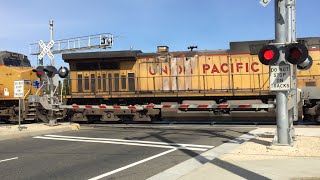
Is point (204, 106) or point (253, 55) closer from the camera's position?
point (204, 106)

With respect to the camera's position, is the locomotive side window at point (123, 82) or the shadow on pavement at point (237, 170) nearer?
the shadow on pavement at point (237, 170)

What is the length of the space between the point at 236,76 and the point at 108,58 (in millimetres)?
6943

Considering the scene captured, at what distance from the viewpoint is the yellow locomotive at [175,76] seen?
19078mm

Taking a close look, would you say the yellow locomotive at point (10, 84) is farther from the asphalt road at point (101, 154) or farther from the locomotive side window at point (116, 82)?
the asphalt road at point (101, 154)

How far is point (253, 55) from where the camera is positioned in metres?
19.2

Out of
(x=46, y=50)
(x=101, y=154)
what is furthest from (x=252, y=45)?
(x=46, y=50)

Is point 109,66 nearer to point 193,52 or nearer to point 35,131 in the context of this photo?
point 193,52

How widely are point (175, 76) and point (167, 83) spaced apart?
566 millimetres

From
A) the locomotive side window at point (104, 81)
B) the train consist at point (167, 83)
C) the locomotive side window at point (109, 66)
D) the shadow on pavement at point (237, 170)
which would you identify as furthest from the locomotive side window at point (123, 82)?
the shadow on pavement at point (237, 170)

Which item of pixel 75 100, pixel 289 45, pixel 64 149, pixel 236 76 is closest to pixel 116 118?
Answer: pixel 75 100

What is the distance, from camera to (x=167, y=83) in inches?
803

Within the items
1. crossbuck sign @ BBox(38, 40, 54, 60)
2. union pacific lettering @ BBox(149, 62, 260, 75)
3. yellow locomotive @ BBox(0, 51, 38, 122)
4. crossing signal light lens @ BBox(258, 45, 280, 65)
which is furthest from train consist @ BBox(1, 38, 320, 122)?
crossbuck sign @ BBox(38, 40, 54, 60)

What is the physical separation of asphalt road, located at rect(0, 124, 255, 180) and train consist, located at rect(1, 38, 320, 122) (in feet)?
14.0

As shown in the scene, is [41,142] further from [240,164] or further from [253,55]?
[253,55]
